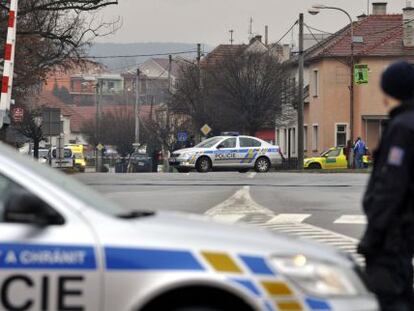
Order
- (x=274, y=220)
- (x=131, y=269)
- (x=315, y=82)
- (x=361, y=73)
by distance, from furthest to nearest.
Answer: (x=315, y=82)
(x=361, y=73)
(x=274, y=220)
(x=131, y=269)

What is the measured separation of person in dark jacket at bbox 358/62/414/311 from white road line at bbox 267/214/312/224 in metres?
7.96

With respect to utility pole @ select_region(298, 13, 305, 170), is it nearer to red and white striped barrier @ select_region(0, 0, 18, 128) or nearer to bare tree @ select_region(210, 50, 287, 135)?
bare tree @ select_region(210, 50, 287, 135)

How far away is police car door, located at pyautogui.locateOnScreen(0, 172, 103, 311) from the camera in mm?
3846

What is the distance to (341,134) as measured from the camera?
49938mm

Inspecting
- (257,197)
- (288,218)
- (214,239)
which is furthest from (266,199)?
(214,239)

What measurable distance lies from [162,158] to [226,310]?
188 ft

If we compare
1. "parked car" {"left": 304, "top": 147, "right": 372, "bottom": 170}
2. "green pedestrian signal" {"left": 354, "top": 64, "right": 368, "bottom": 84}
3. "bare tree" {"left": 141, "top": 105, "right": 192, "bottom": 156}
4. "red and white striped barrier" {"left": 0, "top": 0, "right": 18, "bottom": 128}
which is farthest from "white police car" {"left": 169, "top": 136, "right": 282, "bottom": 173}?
"bare tree" {"left": 141, "top": 105, "right": 192, "bottom": 156}

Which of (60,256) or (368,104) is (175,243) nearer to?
(60,256)

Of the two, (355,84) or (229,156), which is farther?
(355,84)

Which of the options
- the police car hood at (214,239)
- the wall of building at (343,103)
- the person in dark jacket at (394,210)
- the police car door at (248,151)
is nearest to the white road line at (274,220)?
the person in dark jacket at (394,210)

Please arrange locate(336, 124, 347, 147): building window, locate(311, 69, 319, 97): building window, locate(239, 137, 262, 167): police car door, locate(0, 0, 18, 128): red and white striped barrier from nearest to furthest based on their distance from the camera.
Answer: locate(0, 0, 18, 128): red and white striped barrier < locate(239, 137, 262, 167): police car door < locate(336, 124, 347, 147): building window < locate(311, 69, 319, 97): building window

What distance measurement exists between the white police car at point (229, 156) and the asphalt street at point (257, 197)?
6959 millimetres

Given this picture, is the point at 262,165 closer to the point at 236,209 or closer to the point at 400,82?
the point at 236,209

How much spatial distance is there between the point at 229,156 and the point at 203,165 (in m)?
1.08
